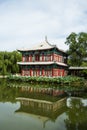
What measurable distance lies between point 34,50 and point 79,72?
445 inches

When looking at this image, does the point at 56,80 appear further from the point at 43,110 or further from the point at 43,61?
the point at 43,110

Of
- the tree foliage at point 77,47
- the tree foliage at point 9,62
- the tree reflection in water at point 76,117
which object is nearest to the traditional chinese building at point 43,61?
the tree foliage at point 77,47

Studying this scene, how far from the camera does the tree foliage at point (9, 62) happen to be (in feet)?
193

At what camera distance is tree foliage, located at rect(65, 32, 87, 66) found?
47756 mm

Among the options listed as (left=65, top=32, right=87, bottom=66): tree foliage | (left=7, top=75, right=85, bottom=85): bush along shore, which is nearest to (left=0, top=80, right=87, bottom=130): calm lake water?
(left=7, top=75, right=85, bottom=85): bush along shore

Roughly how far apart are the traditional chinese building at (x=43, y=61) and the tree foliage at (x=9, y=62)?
1480 centimetres

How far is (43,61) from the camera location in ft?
143

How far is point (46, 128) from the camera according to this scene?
1104 cm

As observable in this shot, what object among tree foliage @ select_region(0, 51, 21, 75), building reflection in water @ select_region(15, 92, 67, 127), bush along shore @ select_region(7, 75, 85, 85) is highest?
tree foliage @ select_region(0, 51, 21, 75)

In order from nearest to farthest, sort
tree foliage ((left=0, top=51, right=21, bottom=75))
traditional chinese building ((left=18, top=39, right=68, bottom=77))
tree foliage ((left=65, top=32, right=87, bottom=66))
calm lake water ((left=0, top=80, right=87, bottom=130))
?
calm lake water ((left=0, top=80, right=87, bottom=130)) < traditional chinese building ((left=18, top=39, right=68, bottom=77)) < tree foliage ((left=65, top=32, right=87, bottom=66)) < tree foliage ((left=0, top=51, right=21, bottom=75))

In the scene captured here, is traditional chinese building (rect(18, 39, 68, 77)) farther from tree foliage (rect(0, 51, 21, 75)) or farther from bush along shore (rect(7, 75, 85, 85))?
tree foliage (rect(0, 51, 21, 75))

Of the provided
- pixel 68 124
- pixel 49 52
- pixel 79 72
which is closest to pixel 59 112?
pixel 68 124

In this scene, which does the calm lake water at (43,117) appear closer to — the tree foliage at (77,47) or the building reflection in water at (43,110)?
the building reflection in water at (43,110)

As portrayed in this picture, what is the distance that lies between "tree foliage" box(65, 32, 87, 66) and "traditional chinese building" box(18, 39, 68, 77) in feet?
13.8
